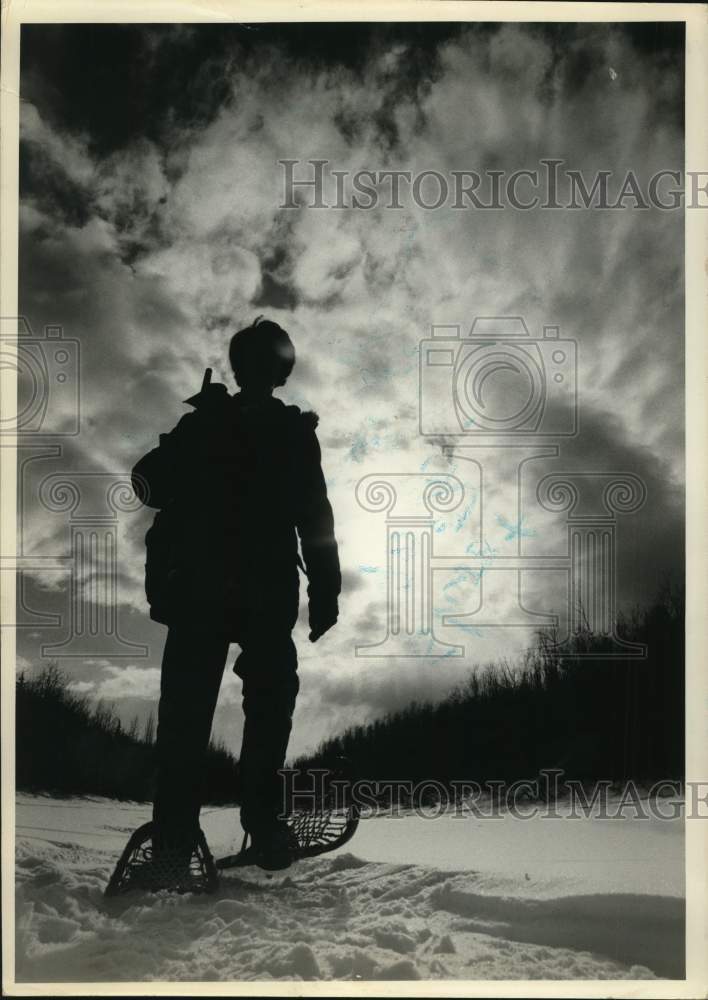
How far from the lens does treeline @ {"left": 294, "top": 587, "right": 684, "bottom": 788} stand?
1974mm

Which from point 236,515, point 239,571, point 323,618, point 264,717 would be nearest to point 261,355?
point 236,515

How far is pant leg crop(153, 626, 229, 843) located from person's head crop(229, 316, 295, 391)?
0.68m

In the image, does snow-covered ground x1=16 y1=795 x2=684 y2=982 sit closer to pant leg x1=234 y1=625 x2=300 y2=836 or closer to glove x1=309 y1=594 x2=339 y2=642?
pant leg x1=234 y1=625 x2=300 y2=836

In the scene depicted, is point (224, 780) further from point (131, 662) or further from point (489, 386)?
point (489, 386)

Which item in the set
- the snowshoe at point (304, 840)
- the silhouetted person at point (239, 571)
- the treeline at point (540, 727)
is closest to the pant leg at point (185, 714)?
the silhouetted person at point (239, 571)

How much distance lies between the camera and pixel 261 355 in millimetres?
2021

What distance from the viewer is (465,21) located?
2010 mm

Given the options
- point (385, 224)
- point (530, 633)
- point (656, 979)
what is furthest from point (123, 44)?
point (656, 979)

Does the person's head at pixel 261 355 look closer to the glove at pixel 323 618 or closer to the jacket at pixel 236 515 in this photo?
the jacket at pixel 236 515

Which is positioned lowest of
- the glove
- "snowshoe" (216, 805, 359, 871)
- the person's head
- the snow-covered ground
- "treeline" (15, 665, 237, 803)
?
the snow-covered ground

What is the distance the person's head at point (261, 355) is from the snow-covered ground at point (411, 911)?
1172mm

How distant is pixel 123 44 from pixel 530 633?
6.18ft

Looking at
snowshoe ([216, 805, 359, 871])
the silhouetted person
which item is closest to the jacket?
the silhouetted person

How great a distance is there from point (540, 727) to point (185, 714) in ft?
3.03
